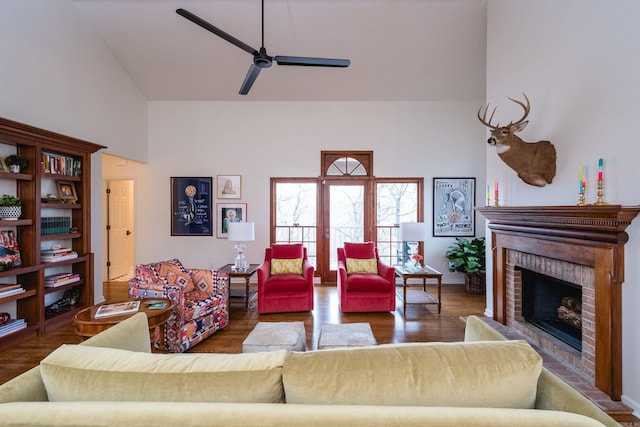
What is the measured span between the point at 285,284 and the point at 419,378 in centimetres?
310

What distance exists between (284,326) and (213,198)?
3588 millimetres

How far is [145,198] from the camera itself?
5555mm

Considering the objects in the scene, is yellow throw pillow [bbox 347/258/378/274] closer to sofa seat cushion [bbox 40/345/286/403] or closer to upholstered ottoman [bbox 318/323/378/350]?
upholstered ottoman [bbox 318/323/378/350]

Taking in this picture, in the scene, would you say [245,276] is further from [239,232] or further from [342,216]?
[342,216]

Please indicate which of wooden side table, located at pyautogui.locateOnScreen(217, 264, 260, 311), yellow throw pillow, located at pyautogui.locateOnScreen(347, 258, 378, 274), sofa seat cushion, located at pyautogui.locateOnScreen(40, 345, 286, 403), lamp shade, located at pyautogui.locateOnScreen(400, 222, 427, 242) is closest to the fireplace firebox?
lamp shade, located at pyautogui.locateOnScreen(400, 222, 427, 242)

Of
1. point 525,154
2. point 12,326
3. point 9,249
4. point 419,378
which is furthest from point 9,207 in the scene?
point 525,154

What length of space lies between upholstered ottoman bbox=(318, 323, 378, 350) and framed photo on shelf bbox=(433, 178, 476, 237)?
11.3 feet

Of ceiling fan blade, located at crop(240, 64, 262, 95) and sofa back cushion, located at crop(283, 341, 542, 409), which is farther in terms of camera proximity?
ceiling fan blade, located at crop(240, 64, 262, 95)

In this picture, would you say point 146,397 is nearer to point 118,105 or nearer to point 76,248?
point 76,248

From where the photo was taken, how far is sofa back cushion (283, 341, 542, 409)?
3.13ft

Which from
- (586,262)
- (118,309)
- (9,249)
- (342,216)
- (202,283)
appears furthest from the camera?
(342,216)

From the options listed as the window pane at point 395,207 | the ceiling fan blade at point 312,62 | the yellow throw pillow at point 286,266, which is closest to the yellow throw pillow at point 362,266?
the yellow throw pillow at point 286,266

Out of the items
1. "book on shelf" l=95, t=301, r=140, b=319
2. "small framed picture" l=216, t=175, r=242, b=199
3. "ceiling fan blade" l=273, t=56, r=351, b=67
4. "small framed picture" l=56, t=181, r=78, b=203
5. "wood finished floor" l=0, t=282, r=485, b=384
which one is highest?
"ceiling fan blade" l=273, t=56, r=351, b=67

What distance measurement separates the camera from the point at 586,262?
7.58 feet
